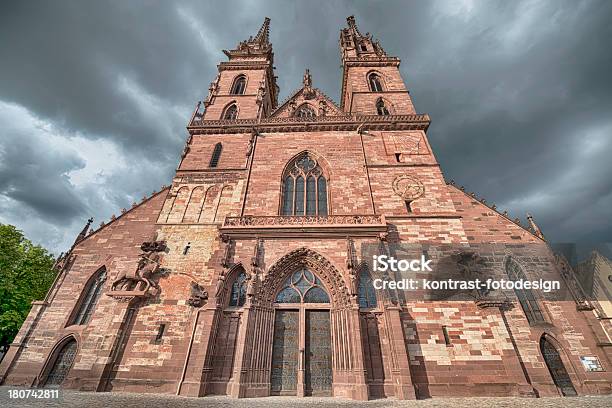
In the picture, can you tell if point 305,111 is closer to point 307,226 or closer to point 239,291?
point 307,226

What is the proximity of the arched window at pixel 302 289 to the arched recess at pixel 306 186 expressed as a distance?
3.11 metres

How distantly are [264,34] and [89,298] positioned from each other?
2686 cm

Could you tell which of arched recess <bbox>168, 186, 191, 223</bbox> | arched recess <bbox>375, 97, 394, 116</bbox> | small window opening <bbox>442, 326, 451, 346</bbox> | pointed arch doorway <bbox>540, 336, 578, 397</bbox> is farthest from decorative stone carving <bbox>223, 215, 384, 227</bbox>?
arched recess <bbox>375, 97, 394, 116</bbox>

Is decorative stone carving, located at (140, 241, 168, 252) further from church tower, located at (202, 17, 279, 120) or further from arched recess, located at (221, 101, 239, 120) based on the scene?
arched recess, located at (221, 101, 239, 120)

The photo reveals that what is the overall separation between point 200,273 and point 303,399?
570 centimetres

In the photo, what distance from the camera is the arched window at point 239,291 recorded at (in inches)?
369

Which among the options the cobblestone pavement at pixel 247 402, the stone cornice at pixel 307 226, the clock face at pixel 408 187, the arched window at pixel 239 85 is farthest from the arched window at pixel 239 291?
the arched window at pixel 239 85

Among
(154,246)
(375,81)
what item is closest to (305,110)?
(375,81)

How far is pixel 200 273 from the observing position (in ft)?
33.2

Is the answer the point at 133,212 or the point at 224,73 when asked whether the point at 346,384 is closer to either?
the point at 133,212

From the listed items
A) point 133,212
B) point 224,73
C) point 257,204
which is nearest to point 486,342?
point 257,204

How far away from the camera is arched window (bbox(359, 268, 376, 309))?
30.2 feet

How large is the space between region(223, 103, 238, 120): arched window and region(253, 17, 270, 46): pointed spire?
421 inches

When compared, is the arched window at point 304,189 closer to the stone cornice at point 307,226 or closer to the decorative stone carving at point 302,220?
the decorative stone carving at point 302,220
